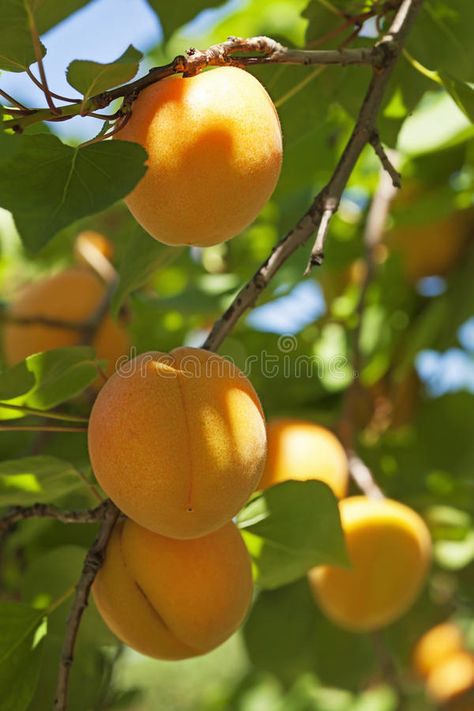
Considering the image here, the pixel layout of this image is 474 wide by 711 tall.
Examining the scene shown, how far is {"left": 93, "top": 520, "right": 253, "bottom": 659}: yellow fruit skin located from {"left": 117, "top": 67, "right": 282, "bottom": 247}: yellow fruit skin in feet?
0.93

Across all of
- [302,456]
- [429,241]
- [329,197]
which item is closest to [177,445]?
[329,197]

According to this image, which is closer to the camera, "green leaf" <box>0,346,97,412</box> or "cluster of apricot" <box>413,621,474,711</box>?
"green leaf" <box>0,346,97,412</box>

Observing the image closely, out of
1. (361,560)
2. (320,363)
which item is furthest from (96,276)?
(361,560)

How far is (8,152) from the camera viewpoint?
0.64 meters

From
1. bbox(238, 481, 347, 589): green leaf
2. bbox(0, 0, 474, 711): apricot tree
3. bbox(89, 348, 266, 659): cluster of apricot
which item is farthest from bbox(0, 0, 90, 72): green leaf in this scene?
bbox(238, 481, 347, 589): green leaf

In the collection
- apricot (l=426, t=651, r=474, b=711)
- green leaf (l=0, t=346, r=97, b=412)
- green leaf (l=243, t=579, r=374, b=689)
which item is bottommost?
apricot (l=426, t=651, r=474, b=711)

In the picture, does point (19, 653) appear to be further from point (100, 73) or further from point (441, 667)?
point (441, 667)

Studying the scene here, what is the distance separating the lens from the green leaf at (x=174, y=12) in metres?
1.03

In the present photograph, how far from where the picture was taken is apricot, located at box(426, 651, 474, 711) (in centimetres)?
184

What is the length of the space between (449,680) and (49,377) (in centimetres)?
130

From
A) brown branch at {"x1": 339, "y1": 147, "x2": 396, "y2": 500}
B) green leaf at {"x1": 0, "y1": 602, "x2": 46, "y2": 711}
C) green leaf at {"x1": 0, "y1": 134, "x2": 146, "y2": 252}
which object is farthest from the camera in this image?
brown branch at {"x1": 339, "y1": 147, "x2": 396, "y2": 500}

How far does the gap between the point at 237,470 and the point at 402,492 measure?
2.71ft

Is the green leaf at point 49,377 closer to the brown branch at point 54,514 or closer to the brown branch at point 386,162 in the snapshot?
the brown branch at point 54,514

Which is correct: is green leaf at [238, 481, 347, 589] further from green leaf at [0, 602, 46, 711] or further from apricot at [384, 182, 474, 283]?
apricot at [384, 182, 474, 283]
